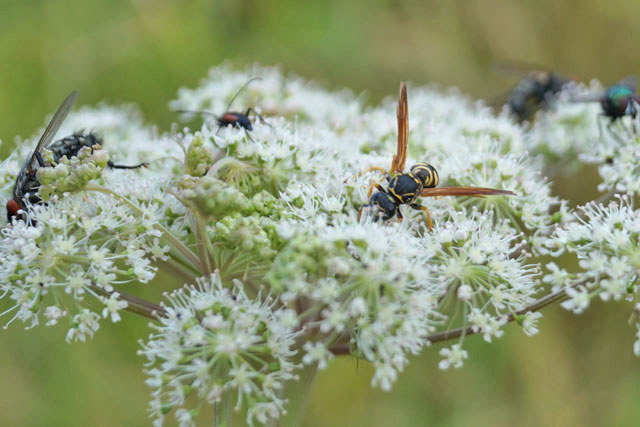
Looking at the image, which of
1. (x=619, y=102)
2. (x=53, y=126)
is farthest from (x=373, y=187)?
(x=619, y=102)

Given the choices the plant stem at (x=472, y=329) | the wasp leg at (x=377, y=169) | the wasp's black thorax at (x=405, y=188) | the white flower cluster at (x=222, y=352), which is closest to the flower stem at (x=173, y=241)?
the white flower cluster at (x=222, y=352)

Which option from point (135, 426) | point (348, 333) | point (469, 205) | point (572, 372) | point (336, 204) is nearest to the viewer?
point (348, 333)

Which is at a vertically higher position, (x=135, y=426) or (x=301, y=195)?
(x=301, y=195)

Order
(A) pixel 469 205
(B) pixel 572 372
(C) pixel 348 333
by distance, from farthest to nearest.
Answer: (B) pixel 572 372 → (A) pixel 469 205 → (C) pixel 348 333

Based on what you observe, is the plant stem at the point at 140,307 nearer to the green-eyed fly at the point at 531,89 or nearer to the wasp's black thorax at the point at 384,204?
the wasp's black thorax at the point at 384,204

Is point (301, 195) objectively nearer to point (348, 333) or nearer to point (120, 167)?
point (348, 333)

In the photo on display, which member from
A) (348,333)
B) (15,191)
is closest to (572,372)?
(348,333)
